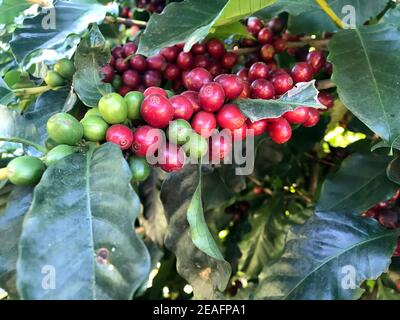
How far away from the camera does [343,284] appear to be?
91cm

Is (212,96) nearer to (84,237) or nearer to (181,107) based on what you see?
(181,107)

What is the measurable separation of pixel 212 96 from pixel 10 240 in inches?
16.3

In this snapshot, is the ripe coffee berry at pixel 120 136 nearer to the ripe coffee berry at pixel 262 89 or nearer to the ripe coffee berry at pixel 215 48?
the ripe coffee berry at pixel 262 89

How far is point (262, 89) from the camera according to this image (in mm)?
878

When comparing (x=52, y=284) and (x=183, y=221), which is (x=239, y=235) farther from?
(x=52, y=284)

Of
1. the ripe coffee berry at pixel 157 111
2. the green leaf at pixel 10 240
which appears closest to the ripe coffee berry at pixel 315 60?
the ripe coffee berry at pixel 157 111

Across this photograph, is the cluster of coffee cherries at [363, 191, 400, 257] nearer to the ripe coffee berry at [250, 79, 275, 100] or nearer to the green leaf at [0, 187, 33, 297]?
the ripe coffee berry at [250, 79, 275, 100]

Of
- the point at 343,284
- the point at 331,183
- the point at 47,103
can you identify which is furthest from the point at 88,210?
the point at 331,183

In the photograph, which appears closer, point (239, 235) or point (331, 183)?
point (331, 183)

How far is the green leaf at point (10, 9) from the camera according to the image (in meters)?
1.13

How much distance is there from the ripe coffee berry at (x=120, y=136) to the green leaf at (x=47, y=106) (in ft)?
0.78

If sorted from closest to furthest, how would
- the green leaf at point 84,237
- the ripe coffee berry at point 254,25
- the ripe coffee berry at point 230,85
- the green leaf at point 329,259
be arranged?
the green leaf at point 84,237 → the ripe coffee berry at point 230,85 → the green leaf at point 329,259 → the ripe coffee berry at point 254,25
